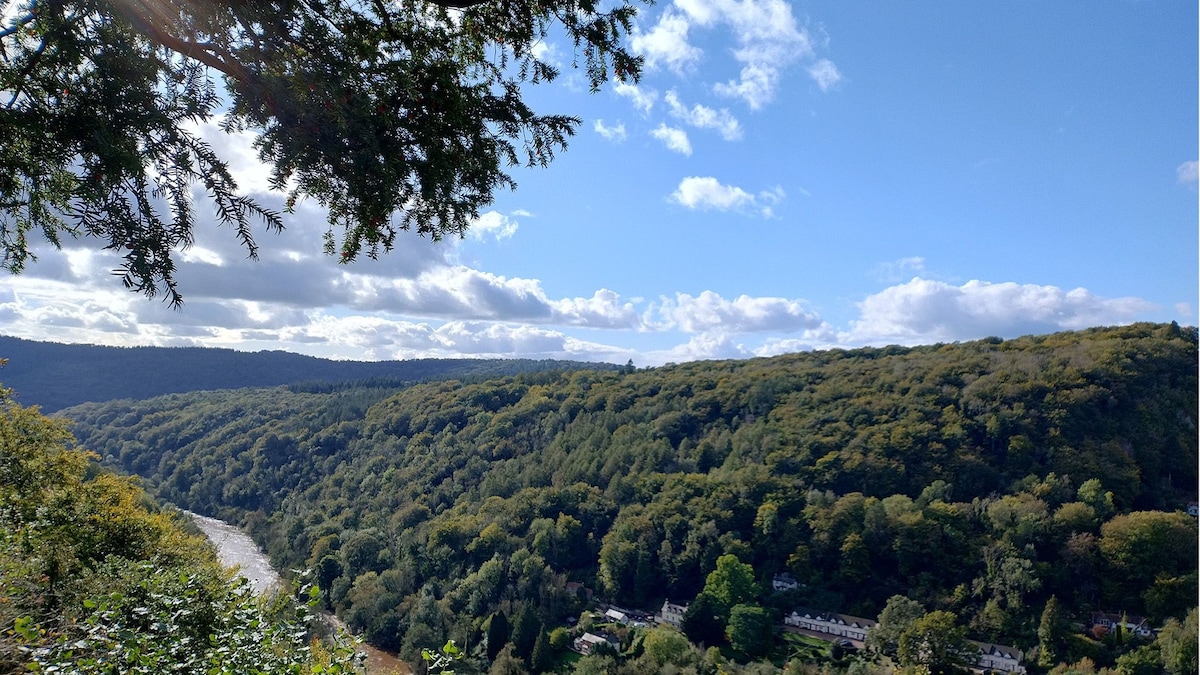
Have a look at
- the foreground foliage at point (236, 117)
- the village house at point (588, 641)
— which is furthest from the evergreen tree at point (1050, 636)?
the foreground foliage at point (236, 117)

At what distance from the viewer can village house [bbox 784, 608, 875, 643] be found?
36.9m

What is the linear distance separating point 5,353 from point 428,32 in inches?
7162

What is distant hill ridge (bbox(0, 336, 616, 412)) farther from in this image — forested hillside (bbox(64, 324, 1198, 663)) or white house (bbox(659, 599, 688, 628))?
white house (bbox(659, 599, 688, 628))

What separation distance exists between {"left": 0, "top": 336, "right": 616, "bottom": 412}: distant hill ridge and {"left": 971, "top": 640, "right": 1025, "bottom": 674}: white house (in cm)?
8187

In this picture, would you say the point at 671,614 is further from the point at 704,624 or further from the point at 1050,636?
the point at 1050,636

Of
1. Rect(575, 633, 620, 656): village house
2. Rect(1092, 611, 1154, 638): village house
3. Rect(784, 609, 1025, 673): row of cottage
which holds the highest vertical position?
Rect(1092, 611, 1154, 638): village house

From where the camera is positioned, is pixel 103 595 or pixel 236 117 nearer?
pixel 236 117

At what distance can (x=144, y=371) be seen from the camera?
506 ft

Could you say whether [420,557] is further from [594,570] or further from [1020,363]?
[1020,363]

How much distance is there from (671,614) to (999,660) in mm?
18244

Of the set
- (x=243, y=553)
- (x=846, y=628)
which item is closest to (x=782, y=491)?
(x=846, y=628)

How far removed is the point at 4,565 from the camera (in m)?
5.89

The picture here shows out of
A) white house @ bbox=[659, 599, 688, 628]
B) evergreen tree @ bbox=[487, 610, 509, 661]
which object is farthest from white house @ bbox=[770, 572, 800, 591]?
evergreen tree @ bbox=[487, 610, 509, 661]

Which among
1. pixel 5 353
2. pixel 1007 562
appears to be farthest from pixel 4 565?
pixel 5 353
